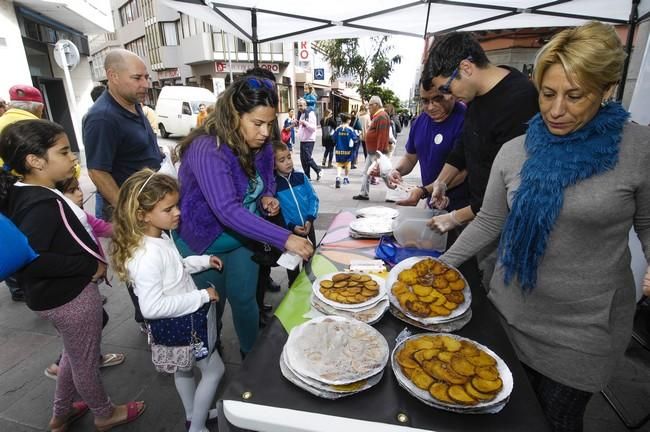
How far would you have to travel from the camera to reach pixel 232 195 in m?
1.62

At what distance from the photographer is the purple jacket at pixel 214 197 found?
1588 millimetres

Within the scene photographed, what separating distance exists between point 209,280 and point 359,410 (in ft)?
3.99

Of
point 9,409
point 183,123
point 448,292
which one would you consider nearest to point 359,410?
point 448,292

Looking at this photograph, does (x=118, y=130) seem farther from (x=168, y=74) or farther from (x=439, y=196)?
(x=168, y=74)

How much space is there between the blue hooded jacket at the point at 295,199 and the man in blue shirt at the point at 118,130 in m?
1.00

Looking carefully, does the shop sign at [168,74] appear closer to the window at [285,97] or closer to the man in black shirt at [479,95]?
the window at [285,97]

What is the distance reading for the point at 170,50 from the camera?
82.7 ft

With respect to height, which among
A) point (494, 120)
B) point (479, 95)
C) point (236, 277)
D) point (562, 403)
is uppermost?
point (479, 95)

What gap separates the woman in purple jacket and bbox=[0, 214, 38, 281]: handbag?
66 centimetres

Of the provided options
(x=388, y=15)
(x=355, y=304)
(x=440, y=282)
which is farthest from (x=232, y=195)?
(x=388, y=15)

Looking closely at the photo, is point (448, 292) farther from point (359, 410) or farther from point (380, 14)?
point (380, 14)

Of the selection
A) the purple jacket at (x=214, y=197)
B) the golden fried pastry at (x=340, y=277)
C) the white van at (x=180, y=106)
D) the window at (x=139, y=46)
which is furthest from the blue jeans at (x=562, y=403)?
the window at (x=139, y=46)

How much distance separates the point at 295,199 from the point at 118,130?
1361mm

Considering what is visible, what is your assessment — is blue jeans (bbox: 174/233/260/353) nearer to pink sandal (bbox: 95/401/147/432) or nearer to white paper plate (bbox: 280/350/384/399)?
pink sandal (bbox: 95/401/147/432)
